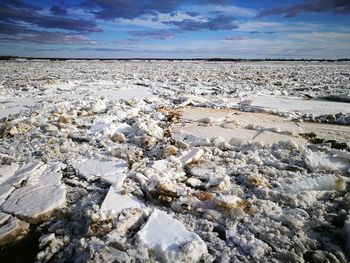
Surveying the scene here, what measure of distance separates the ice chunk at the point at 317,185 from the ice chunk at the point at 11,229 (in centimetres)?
214

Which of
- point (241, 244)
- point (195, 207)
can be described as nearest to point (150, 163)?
point (195, 207)

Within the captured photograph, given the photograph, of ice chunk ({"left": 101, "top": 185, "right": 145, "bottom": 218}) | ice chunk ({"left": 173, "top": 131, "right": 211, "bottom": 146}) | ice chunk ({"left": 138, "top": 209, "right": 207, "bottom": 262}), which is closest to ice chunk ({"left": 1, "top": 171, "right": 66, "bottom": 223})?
ice chunk ({"left": 101, "top": 185, "right": 145, "bottom": 218})

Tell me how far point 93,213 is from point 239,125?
9.47 feet

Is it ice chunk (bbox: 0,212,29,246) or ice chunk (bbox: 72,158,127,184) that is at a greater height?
ice chunk (bbox: 72,158,127,184)

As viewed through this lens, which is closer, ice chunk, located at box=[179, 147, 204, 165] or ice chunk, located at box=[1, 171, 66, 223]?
ice chunk, located at box=[1, 171, 66, 223]

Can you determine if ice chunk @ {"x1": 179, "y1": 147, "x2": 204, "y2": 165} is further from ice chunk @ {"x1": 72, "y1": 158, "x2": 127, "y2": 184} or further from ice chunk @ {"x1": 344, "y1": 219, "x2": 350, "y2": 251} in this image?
ice chunk @ {"x1": 344, "y1": 219, "x2": 350, "y2": 251}

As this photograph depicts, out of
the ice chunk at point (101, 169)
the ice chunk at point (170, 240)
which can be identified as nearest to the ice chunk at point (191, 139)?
the ice chunk at point (101, 169)

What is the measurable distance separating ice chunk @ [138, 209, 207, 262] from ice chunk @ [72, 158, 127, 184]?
764mm

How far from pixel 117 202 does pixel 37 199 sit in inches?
28.4

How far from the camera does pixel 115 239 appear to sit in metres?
1.78

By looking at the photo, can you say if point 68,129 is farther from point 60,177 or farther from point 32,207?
point 32,207

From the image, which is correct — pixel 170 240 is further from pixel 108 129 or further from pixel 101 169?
pixel 108 129

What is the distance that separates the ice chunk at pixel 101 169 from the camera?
2.61 metres

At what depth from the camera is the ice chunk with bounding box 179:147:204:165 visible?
2.92 meters
